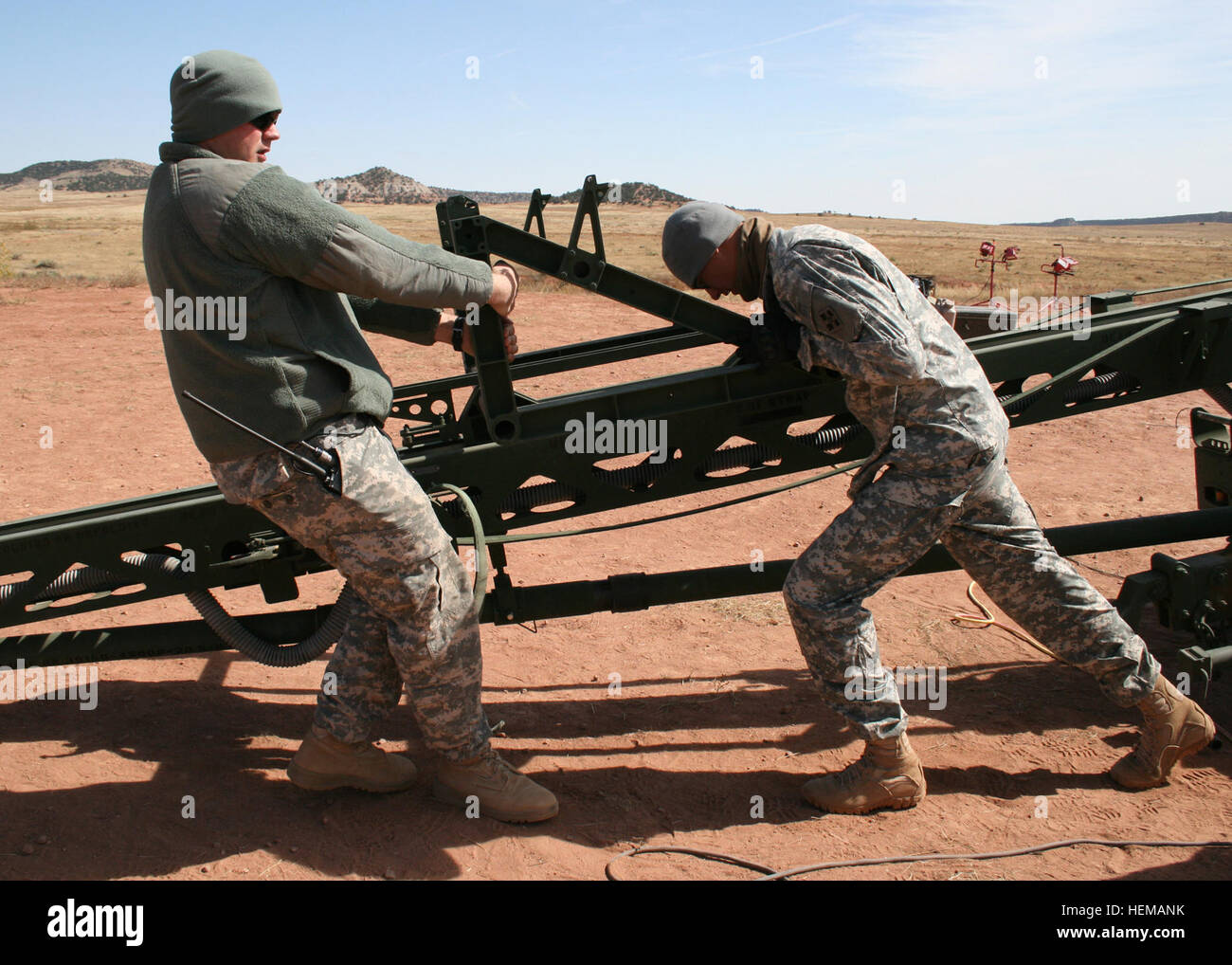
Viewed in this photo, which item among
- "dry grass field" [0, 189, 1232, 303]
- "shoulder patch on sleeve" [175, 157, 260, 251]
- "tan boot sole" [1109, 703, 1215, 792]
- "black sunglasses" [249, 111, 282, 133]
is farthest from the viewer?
"dry grass field" [0, 189, 1232, 303]

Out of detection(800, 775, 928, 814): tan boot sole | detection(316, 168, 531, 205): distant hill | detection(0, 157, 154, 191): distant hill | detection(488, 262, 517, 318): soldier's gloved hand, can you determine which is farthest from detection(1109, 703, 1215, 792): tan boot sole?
detection(0, 157, 154, 191): distant hill

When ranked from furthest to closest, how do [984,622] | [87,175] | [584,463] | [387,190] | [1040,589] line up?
[87,175] → [387,190] → [984,622] → [584,463] → [1040,589]

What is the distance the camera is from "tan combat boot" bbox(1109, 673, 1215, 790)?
12.1 ft

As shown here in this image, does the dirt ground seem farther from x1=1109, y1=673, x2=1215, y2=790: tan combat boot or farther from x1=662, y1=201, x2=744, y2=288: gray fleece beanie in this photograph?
x1=662, y1=201, x2=744, y2=288: gray fleece beanie

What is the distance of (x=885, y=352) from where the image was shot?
10.0 ft

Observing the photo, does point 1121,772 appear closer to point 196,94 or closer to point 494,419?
point 494,419

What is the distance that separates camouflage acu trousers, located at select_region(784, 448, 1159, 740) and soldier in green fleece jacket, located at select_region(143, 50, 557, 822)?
3.86ft

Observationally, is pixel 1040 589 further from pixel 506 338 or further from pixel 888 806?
pixel 506 338

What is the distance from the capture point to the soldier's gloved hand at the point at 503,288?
10.7 ft

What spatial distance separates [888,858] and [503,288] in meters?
2.30

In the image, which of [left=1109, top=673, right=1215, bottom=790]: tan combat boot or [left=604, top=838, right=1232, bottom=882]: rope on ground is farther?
[left=1109, top=673, right=1215, bottom=790]: tan combat boot

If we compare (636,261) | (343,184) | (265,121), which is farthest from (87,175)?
(265,121)
